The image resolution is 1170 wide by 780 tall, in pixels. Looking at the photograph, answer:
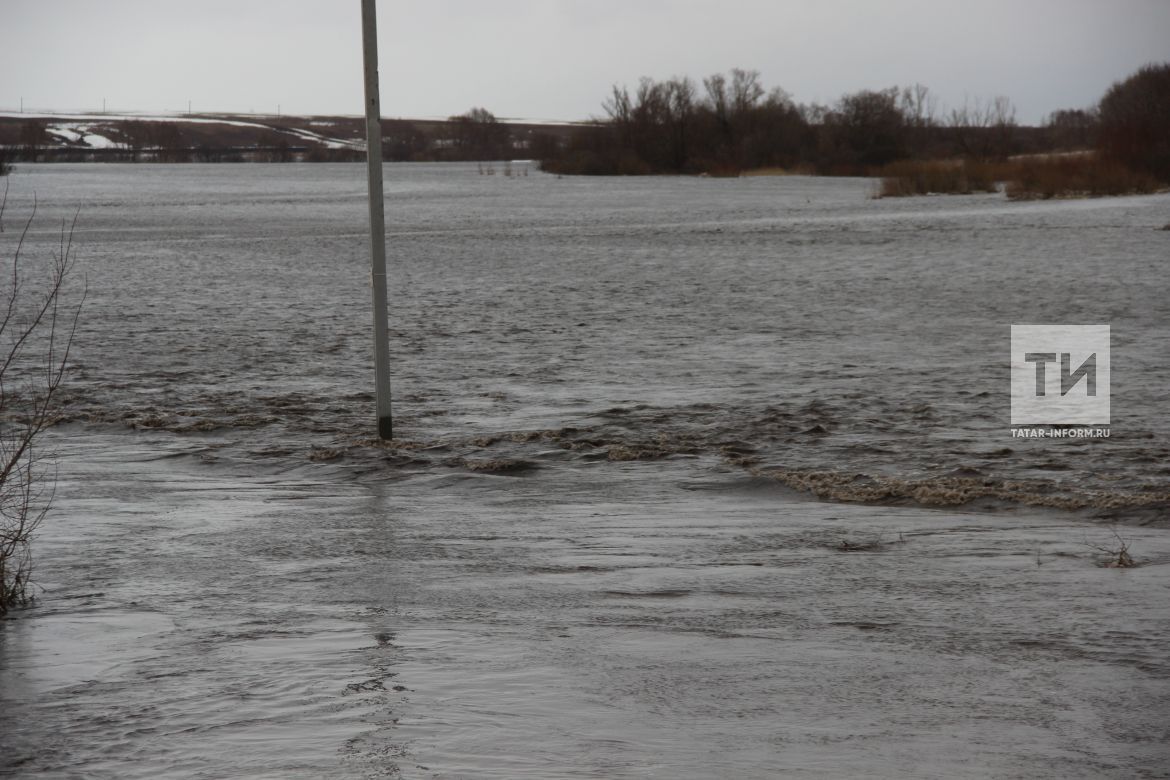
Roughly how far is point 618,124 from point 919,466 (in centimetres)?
12570

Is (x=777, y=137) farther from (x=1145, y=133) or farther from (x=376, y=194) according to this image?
(x=376, y=194)

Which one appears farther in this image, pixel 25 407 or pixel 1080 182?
pixel 1080 182

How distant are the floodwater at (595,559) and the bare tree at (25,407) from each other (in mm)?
267

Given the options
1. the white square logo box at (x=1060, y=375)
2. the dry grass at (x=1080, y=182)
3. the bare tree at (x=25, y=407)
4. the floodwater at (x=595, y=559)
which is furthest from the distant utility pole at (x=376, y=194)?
the dry grass at (x=1080, y=182)

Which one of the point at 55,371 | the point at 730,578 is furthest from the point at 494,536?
the point at 55,371

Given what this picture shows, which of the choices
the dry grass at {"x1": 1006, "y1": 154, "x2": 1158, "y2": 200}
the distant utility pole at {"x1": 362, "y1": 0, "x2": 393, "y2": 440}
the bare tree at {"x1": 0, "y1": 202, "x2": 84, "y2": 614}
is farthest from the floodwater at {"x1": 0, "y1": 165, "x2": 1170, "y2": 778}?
the dry grass at {"x1": 1006, "y1": 154, "x2": 1158, "y2": 200}

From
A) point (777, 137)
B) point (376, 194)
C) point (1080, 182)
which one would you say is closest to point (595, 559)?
point (376, 194)

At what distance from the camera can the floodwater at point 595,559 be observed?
16.5ft

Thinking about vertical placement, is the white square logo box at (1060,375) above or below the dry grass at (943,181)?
below

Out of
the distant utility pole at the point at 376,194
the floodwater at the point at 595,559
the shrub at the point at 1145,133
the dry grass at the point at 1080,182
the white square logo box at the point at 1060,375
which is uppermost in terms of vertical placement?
the shrub at the point at 1145,133

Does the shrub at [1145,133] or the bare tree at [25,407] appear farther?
the shrub at [1145,133]

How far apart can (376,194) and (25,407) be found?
16.0 ft

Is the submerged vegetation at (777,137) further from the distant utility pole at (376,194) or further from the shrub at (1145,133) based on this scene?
the distant utility pole at (376,194)

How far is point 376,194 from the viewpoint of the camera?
37.0ft
